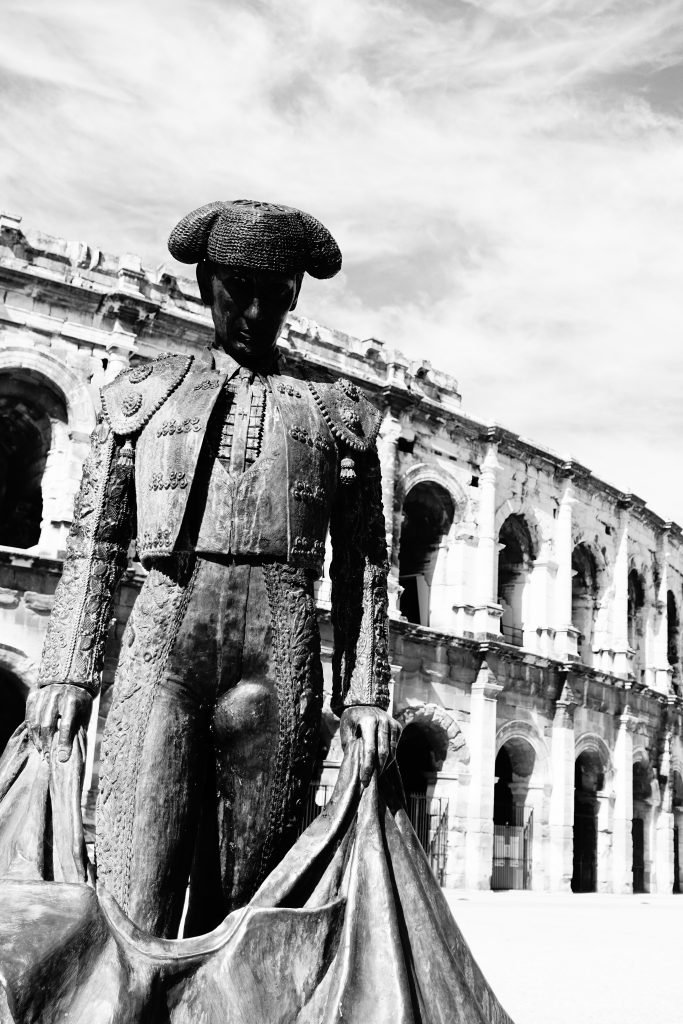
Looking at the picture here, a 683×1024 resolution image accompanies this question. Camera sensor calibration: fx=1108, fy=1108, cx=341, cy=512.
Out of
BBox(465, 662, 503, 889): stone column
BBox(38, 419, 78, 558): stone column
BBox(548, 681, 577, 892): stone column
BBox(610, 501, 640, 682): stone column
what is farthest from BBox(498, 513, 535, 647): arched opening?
BBox(38, 419, 78, 558): stone column

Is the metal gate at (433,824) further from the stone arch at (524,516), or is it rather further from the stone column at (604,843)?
the stone arch at (524,516)

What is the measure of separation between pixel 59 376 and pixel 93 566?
41.1 ft

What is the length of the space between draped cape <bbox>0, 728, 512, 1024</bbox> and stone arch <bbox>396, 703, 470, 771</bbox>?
15.2m

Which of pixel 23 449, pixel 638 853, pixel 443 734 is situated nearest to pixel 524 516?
pixel 443 734

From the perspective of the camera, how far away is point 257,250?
2676 mm

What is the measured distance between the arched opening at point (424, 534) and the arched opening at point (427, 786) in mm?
1999

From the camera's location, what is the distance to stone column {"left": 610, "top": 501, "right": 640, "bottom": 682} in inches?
845

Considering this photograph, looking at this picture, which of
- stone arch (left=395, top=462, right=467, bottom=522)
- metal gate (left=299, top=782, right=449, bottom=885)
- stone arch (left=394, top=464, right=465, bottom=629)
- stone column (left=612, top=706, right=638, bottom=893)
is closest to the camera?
metal gate (left=299, top=782, right=449, bottom=885)

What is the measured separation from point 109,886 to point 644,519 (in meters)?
22.3

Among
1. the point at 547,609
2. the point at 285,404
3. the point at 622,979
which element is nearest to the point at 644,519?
the point at 547,609

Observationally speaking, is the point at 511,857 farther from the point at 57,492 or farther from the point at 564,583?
the point at 57,492

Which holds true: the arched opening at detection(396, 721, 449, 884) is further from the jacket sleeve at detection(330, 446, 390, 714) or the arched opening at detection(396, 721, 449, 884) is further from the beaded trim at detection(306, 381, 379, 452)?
the beaded trim at detection(306, 381, 379, 452)

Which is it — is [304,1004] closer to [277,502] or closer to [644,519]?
[277,502]

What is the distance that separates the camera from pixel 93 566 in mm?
2645
